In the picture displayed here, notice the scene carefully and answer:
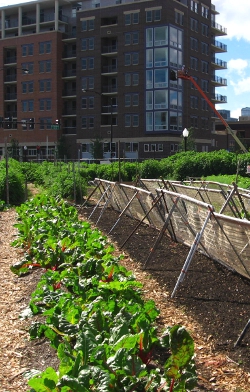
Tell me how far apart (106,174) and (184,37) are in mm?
40035

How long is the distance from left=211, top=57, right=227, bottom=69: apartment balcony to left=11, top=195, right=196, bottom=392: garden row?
80.0 m

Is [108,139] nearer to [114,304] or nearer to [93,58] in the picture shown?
[93,58]

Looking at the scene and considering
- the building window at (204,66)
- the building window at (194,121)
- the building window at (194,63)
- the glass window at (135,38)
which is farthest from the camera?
the building window at (204,66)

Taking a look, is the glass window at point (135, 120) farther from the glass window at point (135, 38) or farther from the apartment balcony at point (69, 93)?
the apartment balcony at point (69, 93)

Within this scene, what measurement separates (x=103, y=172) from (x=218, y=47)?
5455 centimetres

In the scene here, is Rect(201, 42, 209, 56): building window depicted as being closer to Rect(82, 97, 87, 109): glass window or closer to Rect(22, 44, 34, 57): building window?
Rect(82, 97, 87, 109): glass window

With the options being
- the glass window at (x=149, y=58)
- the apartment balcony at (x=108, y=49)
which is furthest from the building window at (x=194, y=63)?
the apartment balcony at (x=108, y=49)

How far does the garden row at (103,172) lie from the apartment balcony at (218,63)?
4998 centimetres

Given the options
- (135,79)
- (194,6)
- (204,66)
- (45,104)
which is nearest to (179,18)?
(194,6)

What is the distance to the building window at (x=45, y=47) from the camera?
76794mm

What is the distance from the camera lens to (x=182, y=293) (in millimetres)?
7910

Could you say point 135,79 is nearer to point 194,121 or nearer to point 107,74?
point 107,74

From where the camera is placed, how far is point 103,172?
120 feet

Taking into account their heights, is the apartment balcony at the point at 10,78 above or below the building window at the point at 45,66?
below
